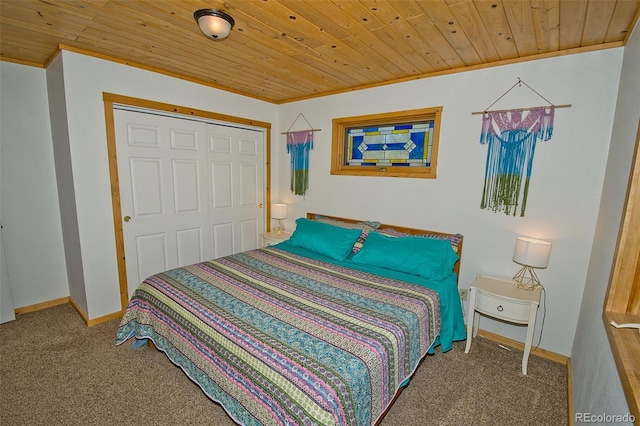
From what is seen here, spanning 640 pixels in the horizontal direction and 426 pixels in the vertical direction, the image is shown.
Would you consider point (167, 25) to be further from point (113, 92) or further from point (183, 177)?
point (183, 177)

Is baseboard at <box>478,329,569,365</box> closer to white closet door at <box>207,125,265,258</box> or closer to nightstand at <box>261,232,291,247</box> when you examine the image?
nightstand at <box>261,232,291,247</box>

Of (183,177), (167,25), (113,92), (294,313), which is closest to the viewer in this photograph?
(294,313)

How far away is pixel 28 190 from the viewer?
9.16 feet

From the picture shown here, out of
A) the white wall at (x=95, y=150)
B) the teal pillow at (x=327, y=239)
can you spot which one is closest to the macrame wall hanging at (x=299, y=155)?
the teal pillow at (x=327, y=239)

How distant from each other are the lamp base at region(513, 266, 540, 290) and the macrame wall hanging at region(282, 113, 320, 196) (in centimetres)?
246

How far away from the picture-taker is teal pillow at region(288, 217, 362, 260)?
9.34 ft

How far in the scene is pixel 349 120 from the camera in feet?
10.9

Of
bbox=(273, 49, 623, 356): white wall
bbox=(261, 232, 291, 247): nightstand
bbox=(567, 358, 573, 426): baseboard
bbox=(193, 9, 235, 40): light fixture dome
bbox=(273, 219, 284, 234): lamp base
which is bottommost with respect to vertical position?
bbox=(567, 358, 573, 426): baseboard

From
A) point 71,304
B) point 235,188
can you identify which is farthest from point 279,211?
point 71,304

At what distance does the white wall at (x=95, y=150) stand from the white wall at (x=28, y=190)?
485mm

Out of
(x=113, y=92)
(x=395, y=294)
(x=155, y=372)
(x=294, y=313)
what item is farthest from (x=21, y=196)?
(x=395, y=294)

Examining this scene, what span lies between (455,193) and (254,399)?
2312 millimetres

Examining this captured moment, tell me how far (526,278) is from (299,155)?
2.78m

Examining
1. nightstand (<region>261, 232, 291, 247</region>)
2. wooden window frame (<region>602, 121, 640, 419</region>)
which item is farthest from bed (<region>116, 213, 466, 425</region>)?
wooden window frame (<region>602, 121, 640, 419</region>)
